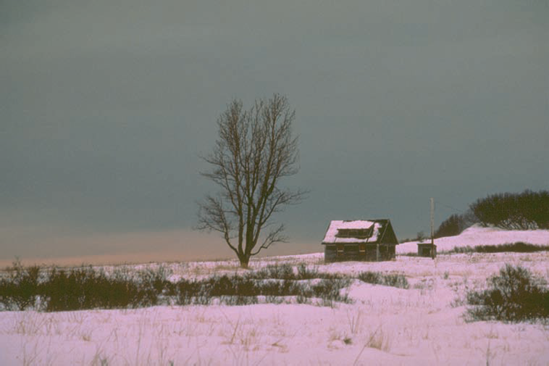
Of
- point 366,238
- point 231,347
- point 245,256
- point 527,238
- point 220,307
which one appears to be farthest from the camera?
point 527,238

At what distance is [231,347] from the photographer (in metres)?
5.95

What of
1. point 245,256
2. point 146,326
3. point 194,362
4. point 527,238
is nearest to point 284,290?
point 146,326

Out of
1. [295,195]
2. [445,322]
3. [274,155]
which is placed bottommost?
[445,322]

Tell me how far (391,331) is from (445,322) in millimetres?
1930

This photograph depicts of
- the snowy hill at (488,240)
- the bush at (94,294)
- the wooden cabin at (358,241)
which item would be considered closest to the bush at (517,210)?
the snowy hill at (488,240)

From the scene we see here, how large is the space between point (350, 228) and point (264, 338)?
37.7 meters

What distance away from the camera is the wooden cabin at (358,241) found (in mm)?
42031

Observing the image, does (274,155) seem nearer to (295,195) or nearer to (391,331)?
(295,195)

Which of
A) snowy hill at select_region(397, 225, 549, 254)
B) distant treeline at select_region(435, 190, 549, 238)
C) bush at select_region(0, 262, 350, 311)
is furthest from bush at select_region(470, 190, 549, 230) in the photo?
bush at select_region(0, 262, 350, 311)

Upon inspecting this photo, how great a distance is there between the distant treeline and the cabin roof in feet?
172

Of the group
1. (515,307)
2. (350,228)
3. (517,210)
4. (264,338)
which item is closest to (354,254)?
(350,228)

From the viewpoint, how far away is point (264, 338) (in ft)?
22.1

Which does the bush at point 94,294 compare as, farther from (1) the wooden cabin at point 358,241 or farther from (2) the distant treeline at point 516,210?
(2) the distant treeline at point 516,210

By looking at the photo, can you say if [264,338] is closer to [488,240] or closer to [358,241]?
[358,241]
